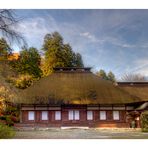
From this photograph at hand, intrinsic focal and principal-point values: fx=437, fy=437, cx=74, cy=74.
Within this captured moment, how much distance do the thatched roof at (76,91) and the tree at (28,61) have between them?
1542 millimetres

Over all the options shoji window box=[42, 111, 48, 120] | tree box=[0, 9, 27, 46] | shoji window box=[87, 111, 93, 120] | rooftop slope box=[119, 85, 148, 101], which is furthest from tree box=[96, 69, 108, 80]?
tree box=[0, 9, 27, 46]

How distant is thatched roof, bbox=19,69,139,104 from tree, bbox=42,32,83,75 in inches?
27.6

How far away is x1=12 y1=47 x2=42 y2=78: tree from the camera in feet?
45.4

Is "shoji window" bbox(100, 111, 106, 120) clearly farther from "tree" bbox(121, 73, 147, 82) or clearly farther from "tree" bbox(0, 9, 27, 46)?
"tree" bbox(0, 9, 27, 46)

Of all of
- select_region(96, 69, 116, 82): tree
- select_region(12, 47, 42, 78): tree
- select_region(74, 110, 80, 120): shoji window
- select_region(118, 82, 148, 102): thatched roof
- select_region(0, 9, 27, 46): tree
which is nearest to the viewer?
select_region(0, 9, 27, 46): tree

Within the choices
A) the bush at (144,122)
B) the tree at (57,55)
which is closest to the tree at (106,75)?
the tree at (57,55)

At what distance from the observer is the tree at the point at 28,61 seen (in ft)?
45.4

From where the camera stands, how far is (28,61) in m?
14.5

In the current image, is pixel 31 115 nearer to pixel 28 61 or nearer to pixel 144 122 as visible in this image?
pixel 28 61

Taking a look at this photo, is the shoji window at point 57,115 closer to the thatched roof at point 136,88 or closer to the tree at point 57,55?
the tree at point 57,55

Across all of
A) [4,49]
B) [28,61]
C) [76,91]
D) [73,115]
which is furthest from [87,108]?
[4,49]

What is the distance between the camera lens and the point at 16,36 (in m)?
10.5

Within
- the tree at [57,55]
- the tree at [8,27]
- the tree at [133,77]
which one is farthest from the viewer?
the tree at [133,77]
